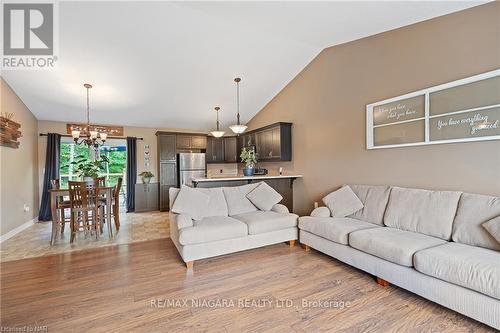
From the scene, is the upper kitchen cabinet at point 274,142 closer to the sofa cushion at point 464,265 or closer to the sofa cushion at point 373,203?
the sofa cushion at point 373,203

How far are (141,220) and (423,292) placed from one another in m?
5.25

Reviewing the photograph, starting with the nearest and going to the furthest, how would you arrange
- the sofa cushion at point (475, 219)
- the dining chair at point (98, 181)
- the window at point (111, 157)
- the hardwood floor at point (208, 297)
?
1. the hardwood floor at point (208, 297)
2. the sofa cushion at point (475, 219)
3. the dining chair at point (98, 181)
4. the window at point (111, 157)

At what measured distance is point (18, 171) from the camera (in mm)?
4539

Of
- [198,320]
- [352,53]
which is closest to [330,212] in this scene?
[198,320]

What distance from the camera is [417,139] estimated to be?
3.04m

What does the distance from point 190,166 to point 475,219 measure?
5941mm

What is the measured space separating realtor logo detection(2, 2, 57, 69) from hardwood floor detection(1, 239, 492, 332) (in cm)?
308

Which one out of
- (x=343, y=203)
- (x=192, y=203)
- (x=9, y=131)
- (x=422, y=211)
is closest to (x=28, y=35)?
(x=9, y=131)

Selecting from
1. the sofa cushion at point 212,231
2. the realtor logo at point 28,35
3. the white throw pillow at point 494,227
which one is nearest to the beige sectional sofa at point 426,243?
the white throw pillow at point 494,227

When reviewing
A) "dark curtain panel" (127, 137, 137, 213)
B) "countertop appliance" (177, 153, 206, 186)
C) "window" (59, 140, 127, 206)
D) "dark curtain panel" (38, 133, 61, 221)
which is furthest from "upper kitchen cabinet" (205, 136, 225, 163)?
"dark curtain panel" (38, 133, 61, 221)

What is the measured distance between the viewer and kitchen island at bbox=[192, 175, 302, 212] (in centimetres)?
437

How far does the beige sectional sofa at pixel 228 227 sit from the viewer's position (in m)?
2.91

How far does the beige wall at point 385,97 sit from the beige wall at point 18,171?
5223mm

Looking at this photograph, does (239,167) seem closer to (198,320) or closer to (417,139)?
(417,139)
